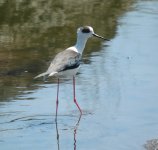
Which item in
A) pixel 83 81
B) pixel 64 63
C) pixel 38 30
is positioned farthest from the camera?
pixel 38 30

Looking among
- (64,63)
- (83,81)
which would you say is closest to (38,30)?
(83,81)

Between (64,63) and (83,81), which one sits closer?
(64,63)

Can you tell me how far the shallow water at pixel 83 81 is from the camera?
8.27 metres

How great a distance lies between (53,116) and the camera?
9.09 meters

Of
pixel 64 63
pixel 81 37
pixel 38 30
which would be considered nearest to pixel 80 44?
pixel 81 37

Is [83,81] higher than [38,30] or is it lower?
higher

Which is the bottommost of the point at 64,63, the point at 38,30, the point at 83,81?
the point at 38,30

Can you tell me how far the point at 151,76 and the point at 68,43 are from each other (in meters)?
2.97

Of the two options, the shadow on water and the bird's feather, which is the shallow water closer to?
the shadow on water

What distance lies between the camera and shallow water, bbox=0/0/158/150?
27.1 feet

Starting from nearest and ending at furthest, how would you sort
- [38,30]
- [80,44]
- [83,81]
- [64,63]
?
[64,63]
[80,44]
[83,81]
[38,30]

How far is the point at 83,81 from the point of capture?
1070cm

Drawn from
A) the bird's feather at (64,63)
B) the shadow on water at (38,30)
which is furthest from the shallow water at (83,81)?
the bird's feather at (64,63)

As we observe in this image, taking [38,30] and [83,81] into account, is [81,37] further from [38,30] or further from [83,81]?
[38,30]
